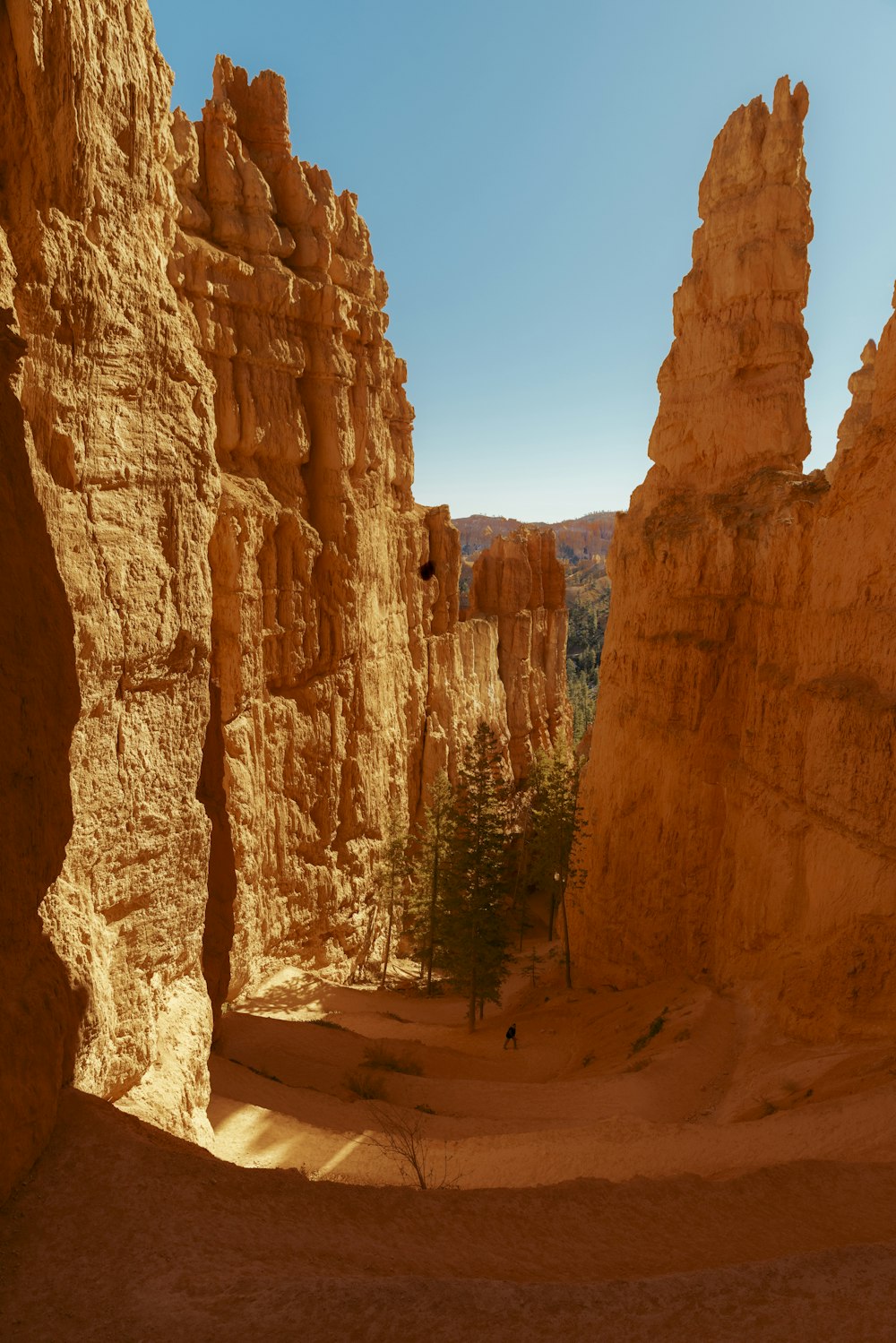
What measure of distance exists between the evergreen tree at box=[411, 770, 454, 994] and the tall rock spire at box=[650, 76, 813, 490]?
1347 cm

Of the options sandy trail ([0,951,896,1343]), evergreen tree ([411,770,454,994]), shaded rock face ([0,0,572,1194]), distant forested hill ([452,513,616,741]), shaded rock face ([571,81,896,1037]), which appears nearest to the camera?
sandy trail ([0,951,896,1343])

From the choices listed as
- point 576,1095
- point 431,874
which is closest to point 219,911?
point 576,1095

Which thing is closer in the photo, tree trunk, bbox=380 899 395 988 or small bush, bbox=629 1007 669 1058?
small bush, bbox=629 1007 669 1058

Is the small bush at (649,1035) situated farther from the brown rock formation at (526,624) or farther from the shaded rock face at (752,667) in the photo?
the brown rock formation at (526,624)

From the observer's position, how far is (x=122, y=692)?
8469mm

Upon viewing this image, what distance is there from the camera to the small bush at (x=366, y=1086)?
47.4ft

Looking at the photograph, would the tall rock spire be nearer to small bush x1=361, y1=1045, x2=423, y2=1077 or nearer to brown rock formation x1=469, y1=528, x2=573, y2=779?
small bush x1=361, y1=1045, x2=423, y2=1077

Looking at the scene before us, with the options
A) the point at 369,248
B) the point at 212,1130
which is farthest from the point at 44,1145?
the point at 369,248

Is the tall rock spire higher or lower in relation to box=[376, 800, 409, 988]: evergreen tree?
higher

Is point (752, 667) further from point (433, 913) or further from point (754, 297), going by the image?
point (433, 913)

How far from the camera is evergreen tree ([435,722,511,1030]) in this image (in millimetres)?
22438

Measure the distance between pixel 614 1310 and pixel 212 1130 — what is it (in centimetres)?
730

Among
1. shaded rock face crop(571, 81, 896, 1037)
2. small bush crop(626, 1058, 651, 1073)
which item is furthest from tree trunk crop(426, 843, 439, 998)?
small bush crop(626, 1058, 651, 1073)

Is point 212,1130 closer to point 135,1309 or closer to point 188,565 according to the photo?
point 135,1309
